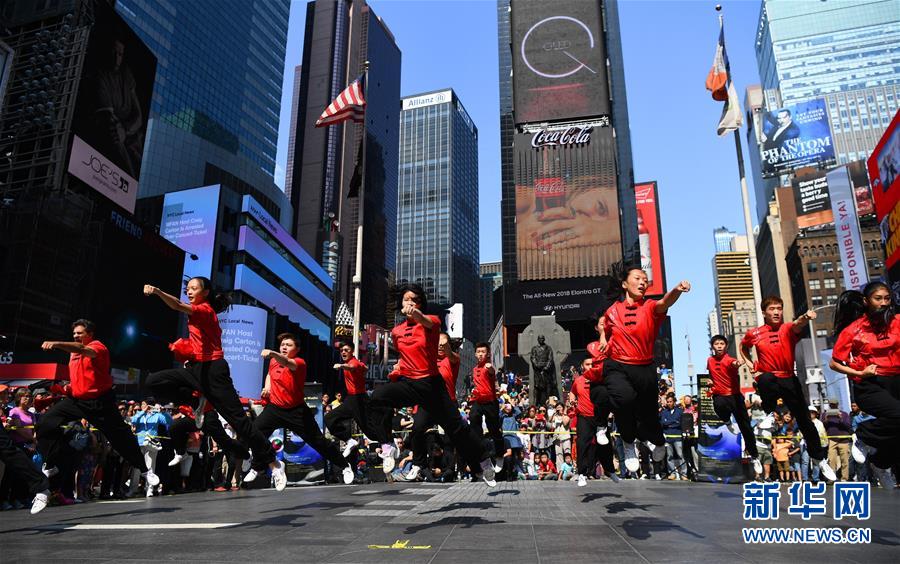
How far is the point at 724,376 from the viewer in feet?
34.8

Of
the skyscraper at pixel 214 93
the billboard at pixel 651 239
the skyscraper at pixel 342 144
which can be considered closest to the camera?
the billboard at pixel 651 239

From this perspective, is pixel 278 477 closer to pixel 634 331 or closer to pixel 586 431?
pixel 634 331

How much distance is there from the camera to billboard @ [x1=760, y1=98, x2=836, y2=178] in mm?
84250

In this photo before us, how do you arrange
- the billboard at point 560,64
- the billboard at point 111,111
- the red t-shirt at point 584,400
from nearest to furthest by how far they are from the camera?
the red t-shirt at point 584,400 < the billboard at point 111,111 < the billboard at point 560,64

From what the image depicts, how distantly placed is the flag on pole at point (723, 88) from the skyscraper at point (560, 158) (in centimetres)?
4280

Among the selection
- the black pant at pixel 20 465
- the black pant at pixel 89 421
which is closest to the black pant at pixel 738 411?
the black pant at pixel 89 421

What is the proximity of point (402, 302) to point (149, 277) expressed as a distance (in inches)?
1925

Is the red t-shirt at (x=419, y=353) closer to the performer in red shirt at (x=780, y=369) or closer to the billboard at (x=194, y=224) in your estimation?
the performer in red shirt at (x=780, y=369)

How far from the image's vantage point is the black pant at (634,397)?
7.00 m

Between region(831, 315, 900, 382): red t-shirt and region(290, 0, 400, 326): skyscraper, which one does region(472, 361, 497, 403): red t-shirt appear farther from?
region(290, 0, 400, 326): skyscraper

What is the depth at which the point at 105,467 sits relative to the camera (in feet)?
41.4

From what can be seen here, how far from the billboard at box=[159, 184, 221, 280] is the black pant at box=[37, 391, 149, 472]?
5518 cm

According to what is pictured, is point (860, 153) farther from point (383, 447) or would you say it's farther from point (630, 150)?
point (383, 447)

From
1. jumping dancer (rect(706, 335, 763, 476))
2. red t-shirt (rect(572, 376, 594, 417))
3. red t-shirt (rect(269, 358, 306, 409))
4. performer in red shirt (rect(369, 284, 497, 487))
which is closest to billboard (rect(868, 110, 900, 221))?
jumping dancer (rect(706, 335, 763, 476))
